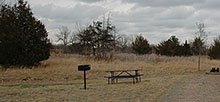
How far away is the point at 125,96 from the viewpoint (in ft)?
34.7

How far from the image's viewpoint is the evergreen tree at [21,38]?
2373 cm

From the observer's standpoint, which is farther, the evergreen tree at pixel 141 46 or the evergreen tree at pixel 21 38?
the evergreen tree at pixel 141 46

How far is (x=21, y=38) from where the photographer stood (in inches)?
938

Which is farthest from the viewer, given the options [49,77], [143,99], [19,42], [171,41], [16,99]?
[171,41]

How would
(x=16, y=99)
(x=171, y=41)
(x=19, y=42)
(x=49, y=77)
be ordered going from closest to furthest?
(x=16, y=99) → (x=49, y=77) → (x=19, y=42) → (x=171, y=41)

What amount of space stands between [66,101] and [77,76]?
11.7 meters

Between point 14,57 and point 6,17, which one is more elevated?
point 6,17

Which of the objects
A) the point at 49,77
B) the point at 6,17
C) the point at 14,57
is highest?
the point at 6,17

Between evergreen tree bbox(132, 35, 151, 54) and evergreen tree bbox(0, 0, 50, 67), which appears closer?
evergreen tree bbox(0, 0, 50, 67)

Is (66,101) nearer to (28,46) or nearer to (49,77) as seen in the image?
(49,77)

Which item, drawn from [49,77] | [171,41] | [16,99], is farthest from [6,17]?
[171,41]

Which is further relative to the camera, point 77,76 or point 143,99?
point 77,76

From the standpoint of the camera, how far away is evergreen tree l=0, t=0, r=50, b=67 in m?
23.7

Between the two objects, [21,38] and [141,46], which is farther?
[141,46]
